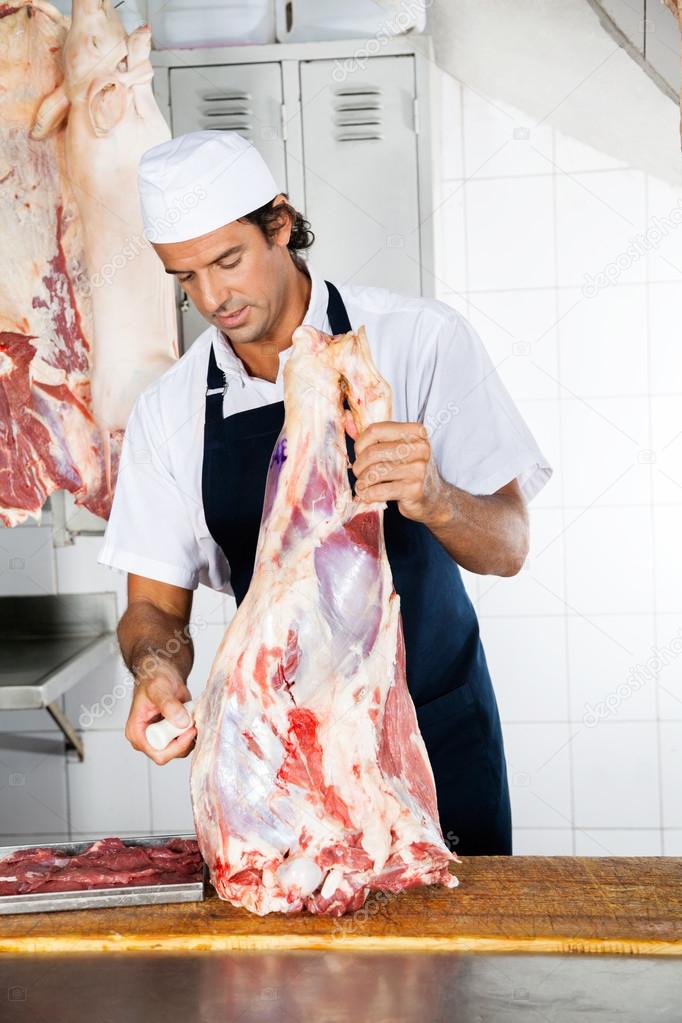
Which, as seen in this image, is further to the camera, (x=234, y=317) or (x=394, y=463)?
(x=234, y=317)

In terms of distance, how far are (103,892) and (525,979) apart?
56 centimetres

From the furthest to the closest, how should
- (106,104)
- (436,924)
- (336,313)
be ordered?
(106,104) < (336,313) < (436,924)

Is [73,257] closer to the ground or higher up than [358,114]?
closer to the ground

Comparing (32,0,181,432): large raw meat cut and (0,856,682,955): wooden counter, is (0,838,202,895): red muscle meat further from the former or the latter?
(32,0,181,432): large raw meat cut

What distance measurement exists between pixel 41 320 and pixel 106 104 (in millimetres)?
586

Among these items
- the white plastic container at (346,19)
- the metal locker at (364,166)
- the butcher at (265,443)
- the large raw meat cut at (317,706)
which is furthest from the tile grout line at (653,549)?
the large raw meat cut at (317,706)

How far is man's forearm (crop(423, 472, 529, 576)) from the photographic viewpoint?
60.8 inches

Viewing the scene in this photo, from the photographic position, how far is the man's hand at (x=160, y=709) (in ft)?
4.98

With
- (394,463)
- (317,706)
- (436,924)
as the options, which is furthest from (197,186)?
(436,924)

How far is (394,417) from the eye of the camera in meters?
1.94

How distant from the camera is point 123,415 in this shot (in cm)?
282

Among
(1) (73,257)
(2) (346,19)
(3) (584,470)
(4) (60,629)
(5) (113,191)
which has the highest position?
(2) (346,19)

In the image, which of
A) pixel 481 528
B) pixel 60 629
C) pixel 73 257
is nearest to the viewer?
pixel 481 528

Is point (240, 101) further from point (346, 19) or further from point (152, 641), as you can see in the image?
point (152, 641)
